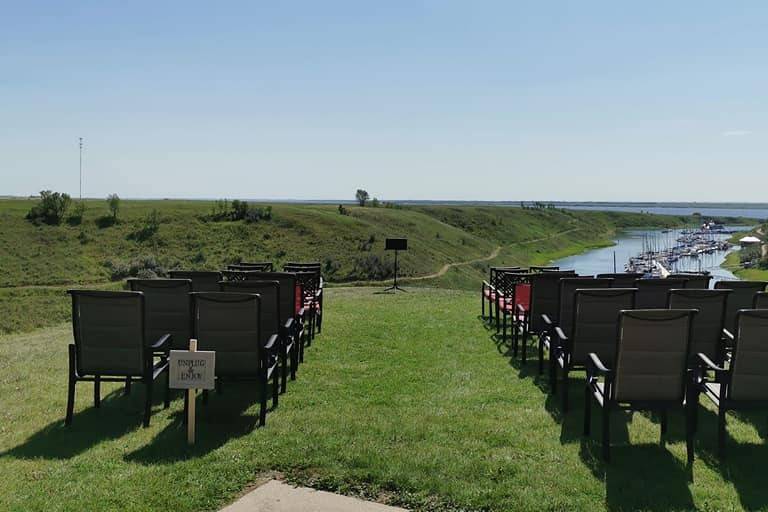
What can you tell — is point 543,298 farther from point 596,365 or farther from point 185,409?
point 185,409

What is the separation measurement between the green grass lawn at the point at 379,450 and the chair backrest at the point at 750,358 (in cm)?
52

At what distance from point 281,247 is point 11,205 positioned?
24529mm

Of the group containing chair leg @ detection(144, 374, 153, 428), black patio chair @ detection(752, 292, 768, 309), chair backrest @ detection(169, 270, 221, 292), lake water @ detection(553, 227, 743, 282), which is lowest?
lake water @ detection(553, 227, 743, 282)

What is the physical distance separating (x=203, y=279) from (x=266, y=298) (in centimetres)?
205

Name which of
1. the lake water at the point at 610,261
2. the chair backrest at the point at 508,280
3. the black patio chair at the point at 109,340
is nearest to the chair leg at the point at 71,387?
the black patio chair at the point at 109,340

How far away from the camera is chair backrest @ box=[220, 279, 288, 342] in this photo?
6293 mm

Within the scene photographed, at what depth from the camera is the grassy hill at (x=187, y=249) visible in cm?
2988

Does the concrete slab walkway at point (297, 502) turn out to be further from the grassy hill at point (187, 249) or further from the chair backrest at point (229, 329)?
the grassy hill at point (187, 249)

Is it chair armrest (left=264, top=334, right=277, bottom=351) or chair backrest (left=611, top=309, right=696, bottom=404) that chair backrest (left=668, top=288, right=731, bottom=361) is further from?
chair armrest (left=264, top=334, right=277, bottom=351)

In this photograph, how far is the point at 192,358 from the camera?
484 cm

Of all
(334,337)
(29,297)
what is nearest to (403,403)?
(334,337)

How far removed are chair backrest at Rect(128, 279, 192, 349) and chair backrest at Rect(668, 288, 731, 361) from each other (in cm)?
512

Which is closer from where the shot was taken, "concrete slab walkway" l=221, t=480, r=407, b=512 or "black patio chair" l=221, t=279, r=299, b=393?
"concrete slab walkway" l=221, t=480, r=407, b=512

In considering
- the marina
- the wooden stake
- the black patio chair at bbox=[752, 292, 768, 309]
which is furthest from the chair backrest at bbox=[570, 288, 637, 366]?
the marina
